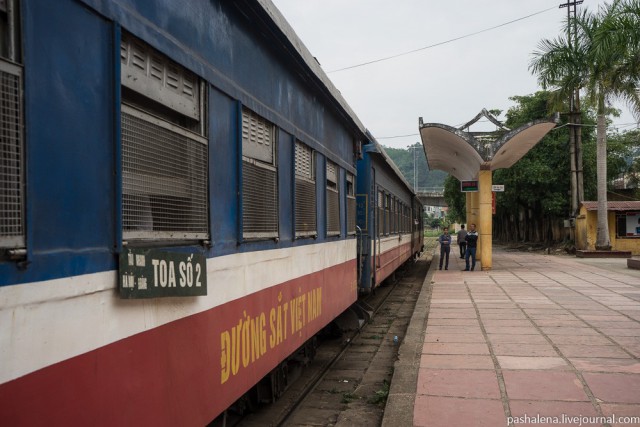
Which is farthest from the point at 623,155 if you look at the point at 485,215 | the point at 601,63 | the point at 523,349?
the point at 523,349

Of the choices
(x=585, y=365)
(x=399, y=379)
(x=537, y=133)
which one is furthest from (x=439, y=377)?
(x=537, y=133)

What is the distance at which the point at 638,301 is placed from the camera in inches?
431

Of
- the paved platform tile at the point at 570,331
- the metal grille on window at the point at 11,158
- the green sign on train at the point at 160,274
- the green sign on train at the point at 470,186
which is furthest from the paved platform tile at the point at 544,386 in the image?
the green sign on train at the point at 470,186

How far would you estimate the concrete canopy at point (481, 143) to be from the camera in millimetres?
16672

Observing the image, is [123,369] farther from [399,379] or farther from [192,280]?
[399,379]

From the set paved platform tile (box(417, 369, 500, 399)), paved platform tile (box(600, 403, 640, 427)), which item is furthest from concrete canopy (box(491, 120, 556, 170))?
paved platform tile (box(600, 403, 640, 427))

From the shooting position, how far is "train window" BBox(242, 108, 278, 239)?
3812mm

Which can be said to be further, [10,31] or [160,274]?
[160,274]

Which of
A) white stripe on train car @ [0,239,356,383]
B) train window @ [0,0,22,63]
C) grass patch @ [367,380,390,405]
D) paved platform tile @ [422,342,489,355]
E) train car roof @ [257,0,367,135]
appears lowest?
grass patch @ [367,380,390,405]

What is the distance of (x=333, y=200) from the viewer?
6824 millimetres

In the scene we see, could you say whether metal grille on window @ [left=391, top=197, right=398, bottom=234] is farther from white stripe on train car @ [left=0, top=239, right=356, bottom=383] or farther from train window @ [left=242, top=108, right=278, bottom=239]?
white stripe on train car @ [left=0, top=239, right=356, bottom=383]

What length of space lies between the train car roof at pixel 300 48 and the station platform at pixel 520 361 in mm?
2895

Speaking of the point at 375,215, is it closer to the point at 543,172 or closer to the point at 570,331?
the point at 570,331

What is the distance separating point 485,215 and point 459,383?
1372 centimetres
